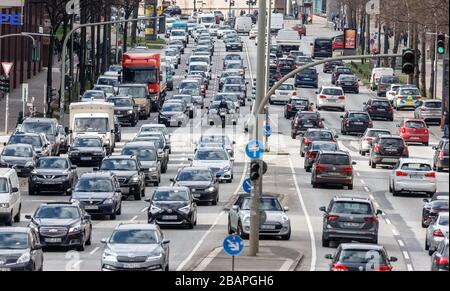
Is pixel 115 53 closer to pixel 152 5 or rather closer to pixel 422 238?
pixel 152 5

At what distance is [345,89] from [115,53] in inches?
1422

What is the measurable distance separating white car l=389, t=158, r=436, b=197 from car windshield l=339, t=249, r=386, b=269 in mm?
25382

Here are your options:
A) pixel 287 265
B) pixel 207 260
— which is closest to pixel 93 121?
pixel 207 260

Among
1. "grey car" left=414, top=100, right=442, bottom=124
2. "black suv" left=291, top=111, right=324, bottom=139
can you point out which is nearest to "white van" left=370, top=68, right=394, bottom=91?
"grey car" left=414, top=100, right=442, bottom=124

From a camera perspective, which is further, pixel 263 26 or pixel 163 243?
pixel 263 26

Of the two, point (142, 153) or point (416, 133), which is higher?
point (142, 153)

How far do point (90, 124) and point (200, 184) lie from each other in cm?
1738

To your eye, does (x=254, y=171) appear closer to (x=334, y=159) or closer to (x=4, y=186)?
(x=4, y=186)

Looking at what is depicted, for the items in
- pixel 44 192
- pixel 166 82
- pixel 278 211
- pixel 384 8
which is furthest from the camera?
pixel 384 8

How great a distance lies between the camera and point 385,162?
236 ft

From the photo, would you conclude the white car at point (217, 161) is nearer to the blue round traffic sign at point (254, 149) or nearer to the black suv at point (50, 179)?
the black suv at point (50, 179)

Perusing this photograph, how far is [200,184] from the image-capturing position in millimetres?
57875

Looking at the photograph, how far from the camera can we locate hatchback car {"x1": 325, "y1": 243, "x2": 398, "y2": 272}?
3522cm
